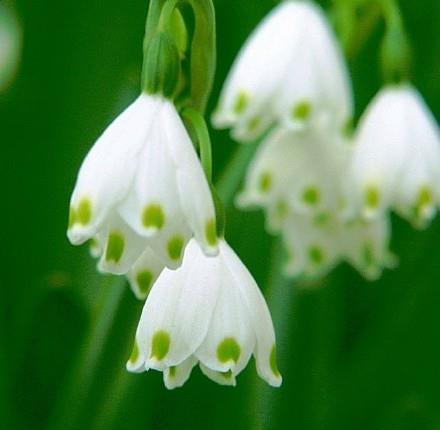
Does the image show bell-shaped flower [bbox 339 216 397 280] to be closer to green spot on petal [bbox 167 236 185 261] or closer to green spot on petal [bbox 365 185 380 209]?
green spot on petal [bbox 365 185 380 209]

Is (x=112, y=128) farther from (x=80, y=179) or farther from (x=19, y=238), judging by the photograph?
(x=19, y=238)

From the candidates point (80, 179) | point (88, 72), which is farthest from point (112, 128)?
point (88, 72)

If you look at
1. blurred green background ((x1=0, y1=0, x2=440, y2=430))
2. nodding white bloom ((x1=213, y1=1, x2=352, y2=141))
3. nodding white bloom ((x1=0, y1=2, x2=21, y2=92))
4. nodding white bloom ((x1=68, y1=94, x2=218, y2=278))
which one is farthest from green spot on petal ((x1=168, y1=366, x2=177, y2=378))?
nodding white bloom ((x1=0, y1=2, x2=21, y2=92))

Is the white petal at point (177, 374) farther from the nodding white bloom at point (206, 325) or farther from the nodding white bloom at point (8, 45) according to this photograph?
the nodding white bloom at point (8, 45)

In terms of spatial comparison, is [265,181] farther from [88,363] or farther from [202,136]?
[202,136]

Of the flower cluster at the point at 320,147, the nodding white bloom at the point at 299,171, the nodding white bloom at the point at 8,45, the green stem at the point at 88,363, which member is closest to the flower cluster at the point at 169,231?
the green stem at the point at 88,363

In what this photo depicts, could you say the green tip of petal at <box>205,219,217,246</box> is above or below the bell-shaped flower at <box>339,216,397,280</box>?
above

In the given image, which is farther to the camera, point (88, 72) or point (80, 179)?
point (88, 72)
